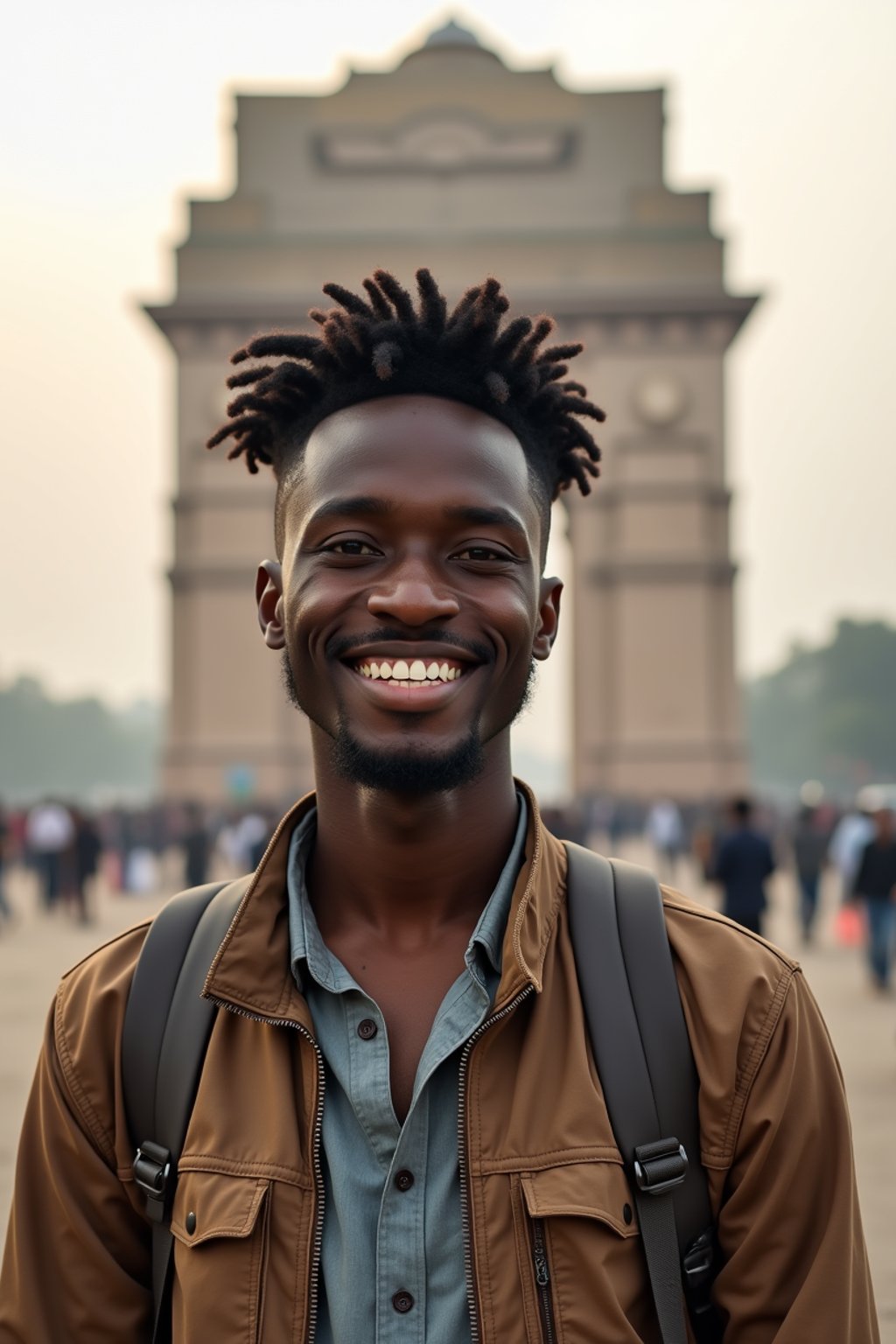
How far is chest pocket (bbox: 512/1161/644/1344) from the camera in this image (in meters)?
1.88

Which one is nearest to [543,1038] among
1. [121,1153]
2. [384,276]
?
[121,1153]

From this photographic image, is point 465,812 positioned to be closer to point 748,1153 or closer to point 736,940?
point 736,940

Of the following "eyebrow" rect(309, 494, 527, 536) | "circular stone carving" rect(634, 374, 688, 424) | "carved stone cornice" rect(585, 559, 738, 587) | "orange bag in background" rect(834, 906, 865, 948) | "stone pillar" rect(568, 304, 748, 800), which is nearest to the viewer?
"eyebrow" rect(309, 494, 527, 536)

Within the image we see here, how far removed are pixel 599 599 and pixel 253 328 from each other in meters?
9.50

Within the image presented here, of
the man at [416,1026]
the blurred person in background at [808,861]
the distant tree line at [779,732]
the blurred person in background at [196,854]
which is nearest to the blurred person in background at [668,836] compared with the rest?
the blurred person in background at [808,861]

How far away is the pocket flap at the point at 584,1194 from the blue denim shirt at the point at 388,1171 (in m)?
0.13

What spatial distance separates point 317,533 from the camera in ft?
7.13

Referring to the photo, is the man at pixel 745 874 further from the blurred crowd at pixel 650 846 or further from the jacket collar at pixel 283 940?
the jacket collar at pixel 283 940

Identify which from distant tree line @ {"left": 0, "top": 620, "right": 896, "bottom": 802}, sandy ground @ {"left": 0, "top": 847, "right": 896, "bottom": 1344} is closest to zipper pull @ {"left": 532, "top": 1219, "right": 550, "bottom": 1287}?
sandy ground @ {"left": 0, "top": 847, "right": 896, "bottom": 1344}

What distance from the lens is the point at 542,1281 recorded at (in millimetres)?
1905

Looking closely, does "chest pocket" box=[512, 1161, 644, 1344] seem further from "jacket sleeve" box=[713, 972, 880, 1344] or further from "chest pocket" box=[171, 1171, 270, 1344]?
"chest pocket" box=[171, 1171, 270, 1344]

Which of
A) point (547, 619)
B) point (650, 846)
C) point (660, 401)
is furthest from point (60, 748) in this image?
point (547, 619)

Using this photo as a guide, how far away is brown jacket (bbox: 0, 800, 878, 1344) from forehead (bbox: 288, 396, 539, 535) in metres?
0.58

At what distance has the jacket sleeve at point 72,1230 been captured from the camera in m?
2.09
